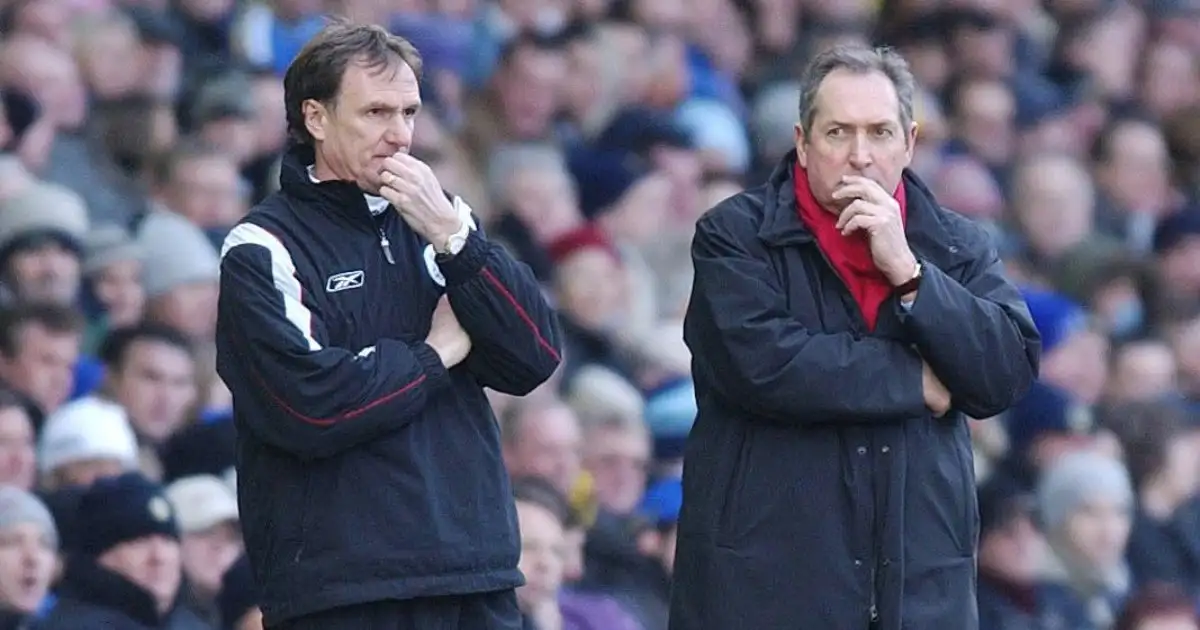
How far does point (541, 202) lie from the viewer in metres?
11.1

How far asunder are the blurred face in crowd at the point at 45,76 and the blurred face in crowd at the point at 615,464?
2.21 metres

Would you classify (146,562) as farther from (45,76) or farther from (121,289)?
(45,76)

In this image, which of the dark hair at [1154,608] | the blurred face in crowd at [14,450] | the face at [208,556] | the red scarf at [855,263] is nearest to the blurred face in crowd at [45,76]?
the blurred face in crowd at [14,450]

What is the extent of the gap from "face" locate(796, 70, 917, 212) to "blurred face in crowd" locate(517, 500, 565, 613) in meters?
2.68

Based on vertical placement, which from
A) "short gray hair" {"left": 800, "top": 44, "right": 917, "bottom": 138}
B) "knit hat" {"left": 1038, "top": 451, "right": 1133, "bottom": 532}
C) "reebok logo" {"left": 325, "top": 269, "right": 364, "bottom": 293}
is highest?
"short gray hair" {"left": 800, "top": 44, "right": 917, "bottom": 138}

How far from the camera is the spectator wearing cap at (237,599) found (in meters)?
8.16

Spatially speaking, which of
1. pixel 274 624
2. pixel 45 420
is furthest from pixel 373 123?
pixel 45 420

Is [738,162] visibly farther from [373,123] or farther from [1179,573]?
[373,123]

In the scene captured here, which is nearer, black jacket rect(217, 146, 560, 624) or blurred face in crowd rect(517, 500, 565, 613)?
black jacket rect(217, 146, 560, 624)

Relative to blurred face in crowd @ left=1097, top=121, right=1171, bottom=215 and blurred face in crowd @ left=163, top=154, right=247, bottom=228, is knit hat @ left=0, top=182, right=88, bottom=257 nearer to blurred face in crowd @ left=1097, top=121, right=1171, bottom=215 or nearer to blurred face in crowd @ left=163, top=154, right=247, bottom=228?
blurred face in crowd @ left=163, top=154, right=247, bottom=228

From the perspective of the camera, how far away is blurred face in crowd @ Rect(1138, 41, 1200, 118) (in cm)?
1488

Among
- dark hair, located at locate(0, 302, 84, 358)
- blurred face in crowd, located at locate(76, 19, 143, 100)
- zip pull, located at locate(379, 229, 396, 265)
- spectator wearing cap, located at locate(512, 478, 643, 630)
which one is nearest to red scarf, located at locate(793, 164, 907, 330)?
zip pull, located at locate(379, 229, 396, 265)

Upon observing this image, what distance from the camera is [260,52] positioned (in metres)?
11.4

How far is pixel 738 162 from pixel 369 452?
6.93 m
